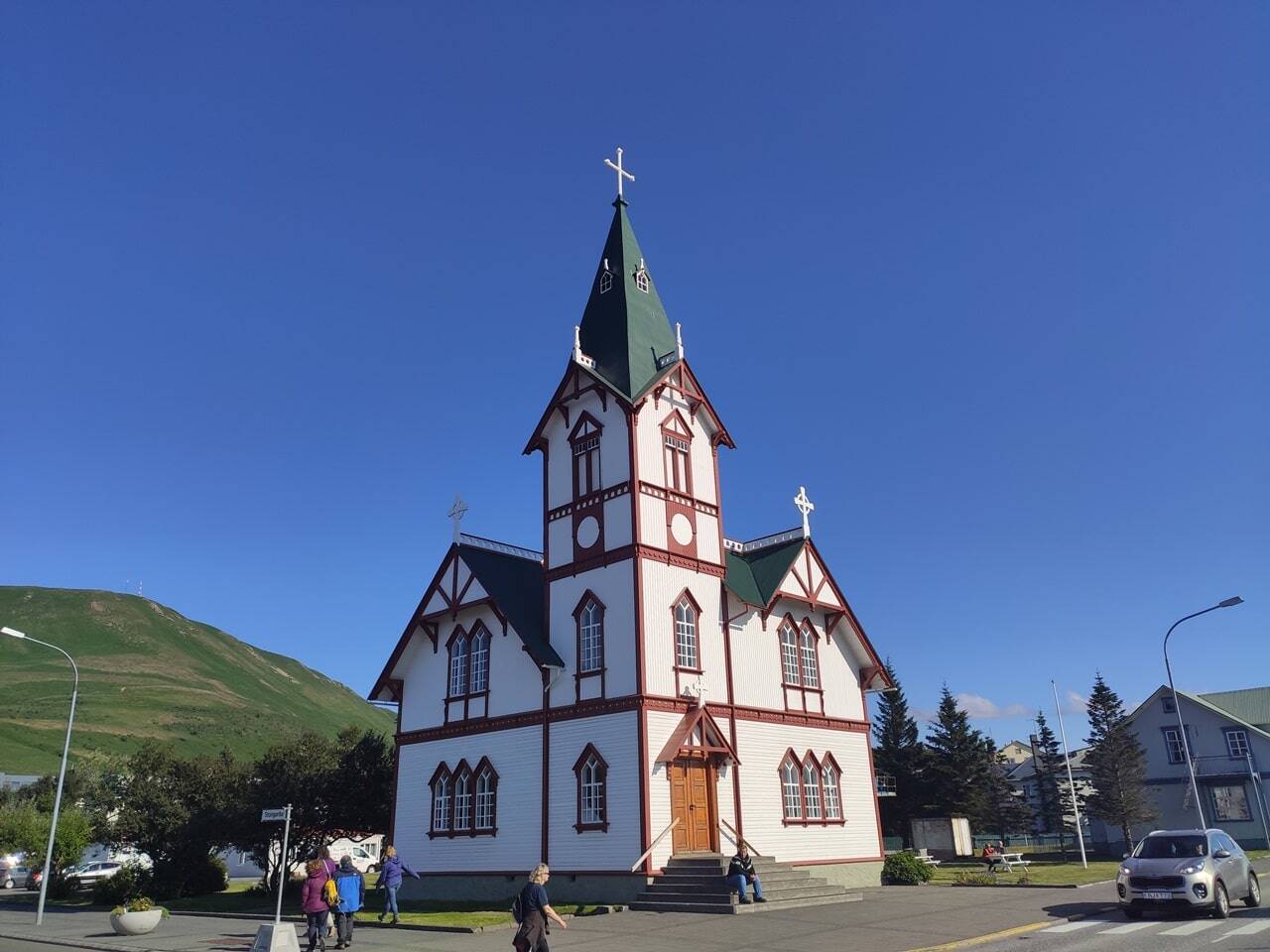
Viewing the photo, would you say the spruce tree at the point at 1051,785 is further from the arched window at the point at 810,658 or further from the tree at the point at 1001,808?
the arched window at the point at 810,658

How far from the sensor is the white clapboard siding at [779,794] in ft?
91.4

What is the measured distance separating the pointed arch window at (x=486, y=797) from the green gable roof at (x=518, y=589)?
163 inches

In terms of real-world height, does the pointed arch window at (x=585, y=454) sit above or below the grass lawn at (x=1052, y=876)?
above

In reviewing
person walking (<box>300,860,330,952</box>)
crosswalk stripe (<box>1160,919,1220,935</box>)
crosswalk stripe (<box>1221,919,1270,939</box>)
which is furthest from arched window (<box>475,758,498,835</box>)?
crosswalk stripe (<box>1221,919,1270,939</box>)

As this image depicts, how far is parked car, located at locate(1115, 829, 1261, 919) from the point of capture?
1789cm

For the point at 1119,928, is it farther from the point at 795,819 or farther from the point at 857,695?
the point at 857,695

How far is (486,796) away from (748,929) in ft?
41.3

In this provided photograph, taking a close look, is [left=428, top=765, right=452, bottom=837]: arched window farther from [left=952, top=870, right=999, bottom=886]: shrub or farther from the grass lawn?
[left=952, top=870, right=999, bottom=886]: shrub

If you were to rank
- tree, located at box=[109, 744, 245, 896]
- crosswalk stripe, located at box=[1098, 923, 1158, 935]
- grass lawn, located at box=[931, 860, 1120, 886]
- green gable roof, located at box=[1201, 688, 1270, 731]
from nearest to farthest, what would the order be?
crosswalk stripe, located at box=[1098, 923, 1158, 935], grass lawn, located at box=[931, 860, 1120, 886], tree, located at box=[109, 744, 245, 896], green gable roof, located at box=[1201, 688, 1270, 731]

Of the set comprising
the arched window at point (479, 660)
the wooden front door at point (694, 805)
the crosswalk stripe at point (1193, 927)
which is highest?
the arched window at point (479, 660)

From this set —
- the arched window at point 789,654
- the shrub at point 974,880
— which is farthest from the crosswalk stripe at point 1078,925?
→ the arched window at point 789,654

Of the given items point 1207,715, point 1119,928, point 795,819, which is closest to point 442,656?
point 795,819

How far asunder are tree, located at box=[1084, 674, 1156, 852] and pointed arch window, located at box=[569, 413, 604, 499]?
129ft

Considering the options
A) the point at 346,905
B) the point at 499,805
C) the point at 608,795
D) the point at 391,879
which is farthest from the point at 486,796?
the point at 346,905
